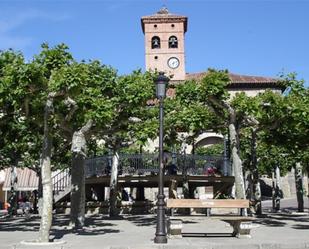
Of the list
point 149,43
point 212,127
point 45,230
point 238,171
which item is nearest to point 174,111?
point 212,127

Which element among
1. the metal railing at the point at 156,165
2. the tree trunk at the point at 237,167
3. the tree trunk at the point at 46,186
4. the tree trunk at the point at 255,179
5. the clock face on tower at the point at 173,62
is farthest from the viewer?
the clock face on tower at the point at 173,62

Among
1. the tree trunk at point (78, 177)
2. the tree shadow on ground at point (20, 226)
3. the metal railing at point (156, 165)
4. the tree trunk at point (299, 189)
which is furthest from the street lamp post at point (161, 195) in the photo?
the tree trunk at point (299, 189)

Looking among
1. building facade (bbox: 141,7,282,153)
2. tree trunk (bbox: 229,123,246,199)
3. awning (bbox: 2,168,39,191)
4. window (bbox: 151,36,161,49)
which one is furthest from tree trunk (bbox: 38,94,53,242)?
window (bbox: 151,36,161,49)

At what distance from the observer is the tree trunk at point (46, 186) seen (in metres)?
13.3

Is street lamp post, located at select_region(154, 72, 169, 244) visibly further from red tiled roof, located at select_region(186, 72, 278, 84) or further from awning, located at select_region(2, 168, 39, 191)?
red tiled roof, located at select_region(186, 72, 278, 84)

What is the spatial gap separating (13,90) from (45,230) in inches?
150

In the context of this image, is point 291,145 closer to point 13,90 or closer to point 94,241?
point 94,241

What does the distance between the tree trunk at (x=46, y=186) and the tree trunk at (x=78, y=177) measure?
3139mm

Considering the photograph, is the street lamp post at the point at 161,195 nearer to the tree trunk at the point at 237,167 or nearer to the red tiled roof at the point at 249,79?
the tree trunk at the point at 237,167

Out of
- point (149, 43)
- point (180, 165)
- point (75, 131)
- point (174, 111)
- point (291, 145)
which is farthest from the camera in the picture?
point (149, 43)

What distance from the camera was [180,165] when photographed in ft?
94.6

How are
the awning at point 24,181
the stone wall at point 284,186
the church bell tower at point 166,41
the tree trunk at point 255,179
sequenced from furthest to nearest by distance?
1. the church bell tower at point 166,41
2. the stone wall at point 284,186
3. the awning at point 24,181
4. the tree trunk at point 255,179

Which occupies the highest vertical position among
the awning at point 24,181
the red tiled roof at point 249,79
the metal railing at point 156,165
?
the red tiled roof at point 249,79

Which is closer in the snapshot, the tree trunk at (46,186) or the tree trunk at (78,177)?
the tree trunk at (46,186)
